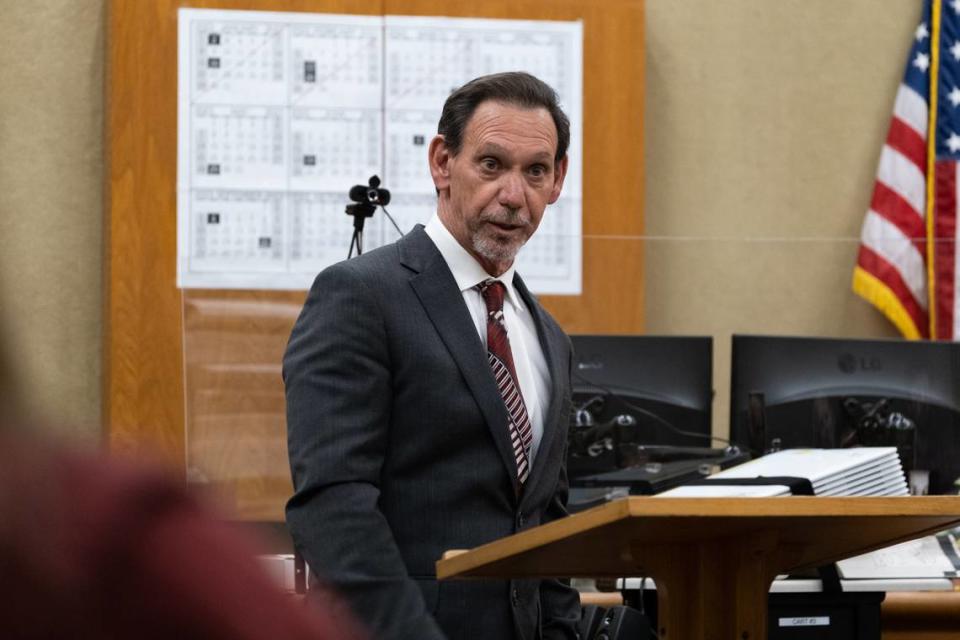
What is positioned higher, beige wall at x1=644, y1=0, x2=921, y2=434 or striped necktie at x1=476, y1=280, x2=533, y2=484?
beige wall at x1=644, y1=0, x2=921, y2=434

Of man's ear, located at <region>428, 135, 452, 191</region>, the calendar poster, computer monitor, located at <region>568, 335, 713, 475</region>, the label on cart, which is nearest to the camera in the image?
man's ear, located at <region>428, 135, 452, 191</region>

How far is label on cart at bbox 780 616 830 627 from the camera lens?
3279 mm

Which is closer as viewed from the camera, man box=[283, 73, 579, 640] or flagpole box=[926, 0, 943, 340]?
man box=[283, 73, 579, 640]

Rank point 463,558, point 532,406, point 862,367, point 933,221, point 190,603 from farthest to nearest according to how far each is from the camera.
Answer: point 933,221
point 862,367
point 532,406
point 463,558
point 190,603

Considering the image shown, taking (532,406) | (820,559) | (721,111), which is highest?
(721,111)

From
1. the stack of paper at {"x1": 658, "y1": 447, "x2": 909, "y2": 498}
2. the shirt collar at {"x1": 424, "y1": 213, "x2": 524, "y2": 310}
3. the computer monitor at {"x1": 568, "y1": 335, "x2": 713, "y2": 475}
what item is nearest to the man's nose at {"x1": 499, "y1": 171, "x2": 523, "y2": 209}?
the shirt collar at {"x1": 424, "y1": 213, "x2": 524, "y2": 310}

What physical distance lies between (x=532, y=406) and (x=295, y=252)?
135 inches

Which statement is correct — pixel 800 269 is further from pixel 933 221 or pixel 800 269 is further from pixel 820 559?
pixel 820 559

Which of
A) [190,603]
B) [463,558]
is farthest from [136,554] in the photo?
[463,558]

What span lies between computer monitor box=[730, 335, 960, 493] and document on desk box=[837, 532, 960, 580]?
10.1 inches

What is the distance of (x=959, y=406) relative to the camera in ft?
12.5

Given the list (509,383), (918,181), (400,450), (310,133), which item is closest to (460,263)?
(509,383)

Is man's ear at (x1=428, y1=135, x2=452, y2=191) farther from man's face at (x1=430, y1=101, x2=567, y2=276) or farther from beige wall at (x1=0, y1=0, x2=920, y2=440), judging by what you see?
beige wall at (x1=0, y1=0, x2=920, y2=440)

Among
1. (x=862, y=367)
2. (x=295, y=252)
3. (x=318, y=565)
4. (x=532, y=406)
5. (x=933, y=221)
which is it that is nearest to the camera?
(x=318, y=565)
